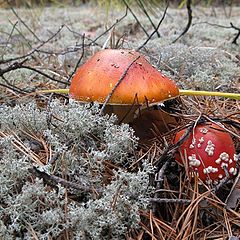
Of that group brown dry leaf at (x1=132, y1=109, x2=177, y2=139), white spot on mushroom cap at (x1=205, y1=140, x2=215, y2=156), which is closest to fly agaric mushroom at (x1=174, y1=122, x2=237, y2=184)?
white spot on mushroom cap at (x1=205, y1=140, x2=215, y2=156)

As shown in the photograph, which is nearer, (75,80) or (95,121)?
(95,121)

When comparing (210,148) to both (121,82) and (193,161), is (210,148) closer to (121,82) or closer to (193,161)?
(193,161)

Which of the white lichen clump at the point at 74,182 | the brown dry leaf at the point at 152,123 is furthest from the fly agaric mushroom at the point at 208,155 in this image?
the brown dry leaf at the point at 152,123

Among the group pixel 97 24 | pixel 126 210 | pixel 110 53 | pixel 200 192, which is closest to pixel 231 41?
pixel 97 24

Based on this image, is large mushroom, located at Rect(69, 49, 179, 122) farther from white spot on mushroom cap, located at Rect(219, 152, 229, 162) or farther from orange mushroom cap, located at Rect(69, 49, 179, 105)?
white spot on mushroom cap, located at Rect(219, 152, 229, 162)

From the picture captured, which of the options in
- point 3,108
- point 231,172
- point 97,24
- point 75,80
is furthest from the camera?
point 97,24

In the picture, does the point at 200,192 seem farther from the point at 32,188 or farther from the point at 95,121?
the point at 32,188
